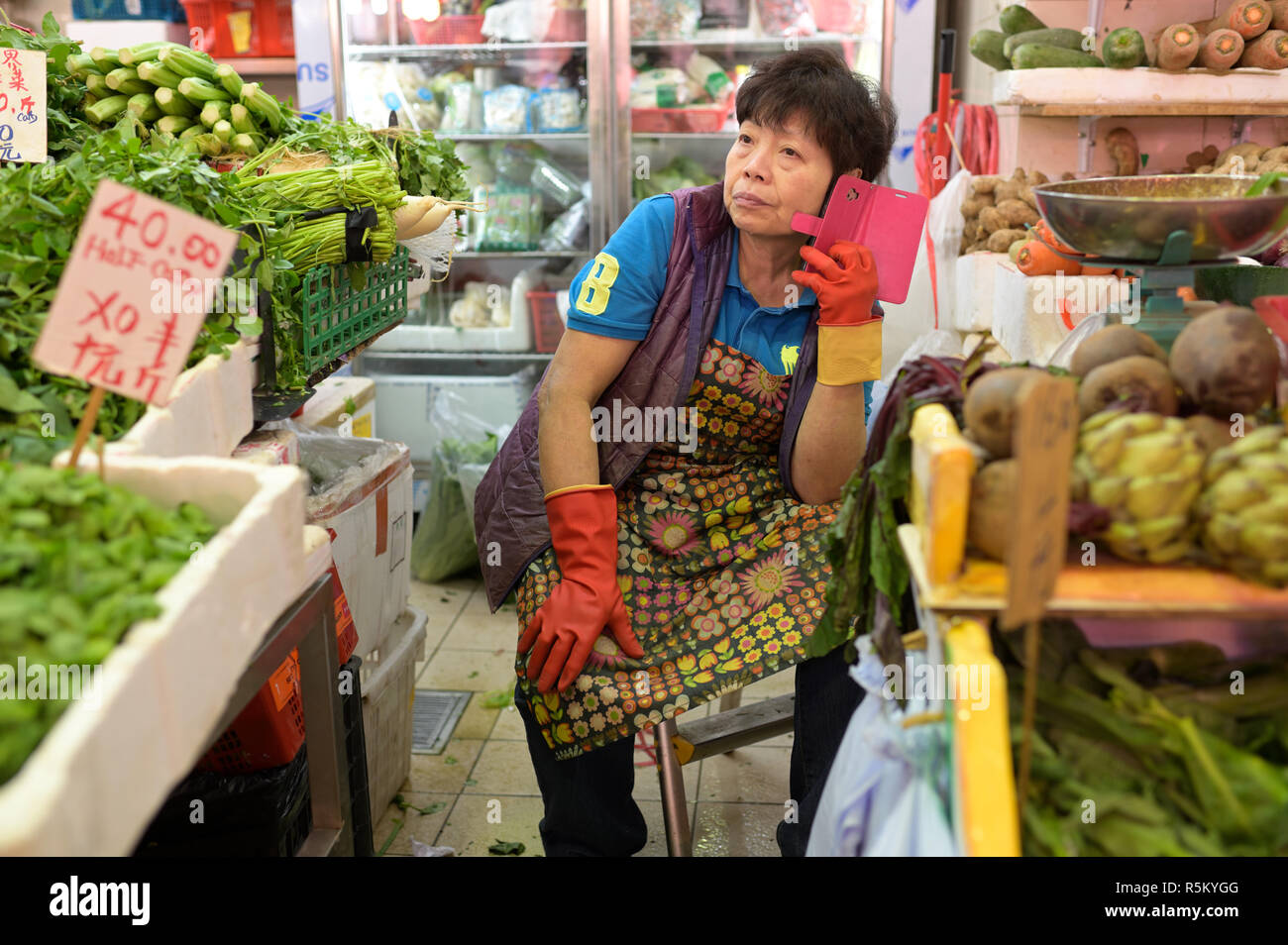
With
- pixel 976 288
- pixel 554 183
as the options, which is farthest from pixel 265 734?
pixel 554 183

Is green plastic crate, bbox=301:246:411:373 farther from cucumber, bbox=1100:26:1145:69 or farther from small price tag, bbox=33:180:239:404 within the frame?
cucumber, bbox=1100:26:1145:69

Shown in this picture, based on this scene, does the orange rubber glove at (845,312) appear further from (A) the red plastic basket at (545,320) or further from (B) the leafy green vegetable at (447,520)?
(A) the red plastic basket at (545,320)

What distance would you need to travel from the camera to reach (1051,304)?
244 centimetres

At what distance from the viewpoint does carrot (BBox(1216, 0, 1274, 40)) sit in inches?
110

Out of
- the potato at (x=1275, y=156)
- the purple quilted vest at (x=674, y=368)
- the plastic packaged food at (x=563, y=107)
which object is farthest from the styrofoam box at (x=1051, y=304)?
the plastic packaged food at (x=563, y=107)

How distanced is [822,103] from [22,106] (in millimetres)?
1429

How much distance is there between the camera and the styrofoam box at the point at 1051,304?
2.41 meters

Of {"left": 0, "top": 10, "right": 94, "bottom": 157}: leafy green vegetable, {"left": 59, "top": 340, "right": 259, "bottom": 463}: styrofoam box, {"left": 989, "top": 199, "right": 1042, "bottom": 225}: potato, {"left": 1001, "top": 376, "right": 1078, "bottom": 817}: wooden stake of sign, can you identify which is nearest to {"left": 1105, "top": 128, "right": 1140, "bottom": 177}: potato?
{"left": 989, "top": 199, "right": 1042, "bottom": 225}: potato

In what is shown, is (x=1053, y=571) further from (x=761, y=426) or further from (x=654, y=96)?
(x=654, y=96)

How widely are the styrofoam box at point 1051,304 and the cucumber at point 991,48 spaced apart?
3.81ft

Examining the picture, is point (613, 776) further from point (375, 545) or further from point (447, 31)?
point (447, 31)

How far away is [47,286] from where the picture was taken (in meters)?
1.47

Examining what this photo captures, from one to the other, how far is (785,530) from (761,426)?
199 millimetres

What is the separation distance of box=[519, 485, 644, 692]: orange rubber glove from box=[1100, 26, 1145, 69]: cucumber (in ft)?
6.39
